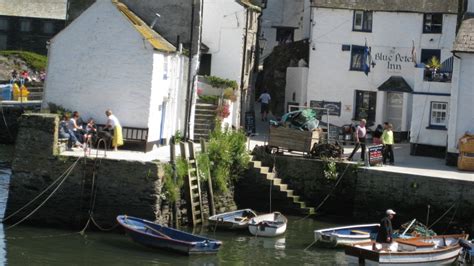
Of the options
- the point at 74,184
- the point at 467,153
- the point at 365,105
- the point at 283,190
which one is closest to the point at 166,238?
the point at 74,184

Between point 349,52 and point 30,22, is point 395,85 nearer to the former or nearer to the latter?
point 349,52

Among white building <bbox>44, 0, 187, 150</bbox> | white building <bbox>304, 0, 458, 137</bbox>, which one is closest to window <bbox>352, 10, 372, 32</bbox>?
white building <bbox>304, 0, 458, 137</bbox>

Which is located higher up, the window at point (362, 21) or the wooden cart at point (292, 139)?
the window at point (362, 21)

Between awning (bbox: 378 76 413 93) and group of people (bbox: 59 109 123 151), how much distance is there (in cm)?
1897

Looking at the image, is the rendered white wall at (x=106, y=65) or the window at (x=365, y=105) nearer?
the rendered white wall at (x=106, y=65)

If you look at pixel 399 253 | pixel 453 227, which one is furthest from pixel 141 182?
pixel 453 227

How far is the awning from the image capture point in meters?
55.2

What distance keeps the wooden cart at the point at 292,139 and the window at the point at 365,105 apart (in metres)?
11.7

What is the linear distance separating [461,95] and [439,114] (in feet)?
10.1

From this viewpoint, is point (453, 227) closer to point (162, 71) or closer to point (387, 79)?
point (162, 71)

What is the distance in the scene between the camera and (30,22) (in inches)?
3504

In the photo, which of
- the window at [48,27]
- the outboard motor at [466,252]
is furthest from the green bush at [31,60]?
the outboard motor at [466,252]

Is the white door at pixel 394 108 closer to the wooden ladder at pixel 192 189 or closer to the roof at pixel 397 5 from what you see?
the roof at pixel 397 5

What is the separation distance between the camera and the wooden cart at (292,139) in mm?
44844
